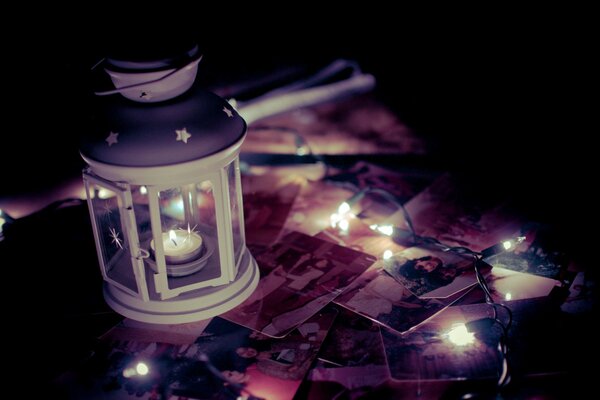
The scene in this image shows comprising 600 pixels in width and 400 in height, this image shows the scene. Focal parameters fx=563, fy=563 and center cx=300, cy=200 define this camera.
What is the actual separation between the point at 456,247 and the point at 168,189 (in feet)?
2.32

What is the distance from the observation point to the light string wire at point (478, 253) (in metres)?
1.08

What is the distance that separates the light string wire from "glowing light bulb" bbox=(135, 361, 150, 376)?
0.67 m

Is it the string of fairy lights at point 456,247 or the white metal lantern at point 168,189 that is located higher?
the white metal lantern at point 168,189

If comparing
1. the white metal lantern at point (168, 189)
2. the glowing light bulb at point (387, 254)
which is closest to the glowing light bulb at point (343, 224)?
the glowing light bulb at point (387, 254)

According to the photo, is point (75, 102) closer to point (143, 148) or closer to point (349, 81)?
point (143, 148)

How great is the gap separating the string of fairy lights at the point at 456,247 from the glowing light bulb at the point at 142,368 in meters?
0.61

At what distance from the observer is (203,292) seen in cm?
121

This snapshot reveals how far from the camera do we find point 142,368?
1105 mm

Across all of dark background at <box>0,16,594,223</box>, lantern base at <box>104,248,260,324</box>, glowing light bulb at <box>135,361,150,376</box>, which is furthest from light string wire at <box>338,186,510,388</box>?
glowing light bulb at <box>135,361,150,376</box>

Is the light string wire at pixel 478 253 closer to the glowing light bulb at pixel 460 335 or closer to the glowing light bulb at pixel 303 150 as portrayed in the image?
the glowing light bulb at pixel 460 335

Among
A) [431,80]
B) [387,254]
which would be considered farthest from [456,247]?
[431,80]

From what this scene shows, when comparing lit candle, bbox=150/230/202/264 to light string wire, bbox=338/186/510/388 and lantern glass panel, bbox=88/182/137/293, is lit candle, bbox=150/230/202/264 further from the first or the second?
light string wire, bbox=338/186/510/388

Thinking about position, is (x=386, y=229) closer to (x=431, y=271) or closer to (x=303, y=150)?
(x=431, y=271)

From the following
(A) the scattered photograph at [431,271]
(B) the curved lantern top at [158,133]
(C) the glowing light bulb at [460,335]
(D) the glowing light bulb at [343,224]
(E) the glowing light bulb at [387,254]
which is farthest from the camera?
(D) the glowing light bulb at [343,224]
